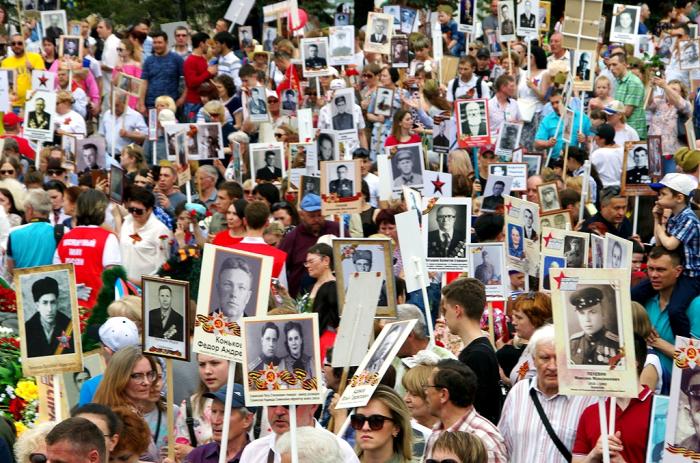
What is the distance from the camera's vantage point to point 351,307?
8188 millimetres

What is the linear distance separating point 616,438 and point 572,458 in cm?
40

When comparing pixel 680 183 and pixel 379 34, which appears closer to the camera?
pixel 680 183

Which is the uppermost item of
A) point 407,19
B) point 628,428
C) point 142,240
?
point 628,428

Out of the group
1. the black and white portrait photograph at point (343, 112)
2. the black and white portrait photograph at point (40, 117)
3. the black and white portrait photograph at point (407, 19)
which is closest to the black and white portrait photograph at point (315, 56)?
the black and white portrait photograph at point (343, 112)

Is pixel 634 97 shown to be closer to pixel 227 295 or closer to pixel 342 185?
pixel 342 185

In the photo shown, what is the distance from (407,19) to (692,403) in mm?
21250

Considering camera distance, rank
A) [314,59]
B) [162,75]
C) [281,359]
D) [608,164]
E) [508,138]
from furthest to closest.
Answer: [162,75] → [314,59] → [508,138] → [608,164] → [281,359]

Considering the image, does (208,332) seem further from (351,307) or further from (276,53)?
(276,53)

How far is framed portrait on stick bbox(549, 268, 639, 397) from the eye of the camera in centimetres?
702

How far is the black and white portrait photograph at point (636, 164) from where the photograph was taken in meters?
14.8

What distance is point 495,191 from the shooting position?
14836 mm

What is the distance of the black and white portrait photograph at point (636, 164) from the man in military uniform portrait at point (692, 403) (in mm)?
8094

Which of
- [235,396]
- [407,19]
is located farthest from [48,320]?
[407,19]

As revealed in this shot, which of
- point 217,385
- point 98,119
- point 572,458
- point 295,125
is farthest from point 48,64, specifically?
point 572,458
